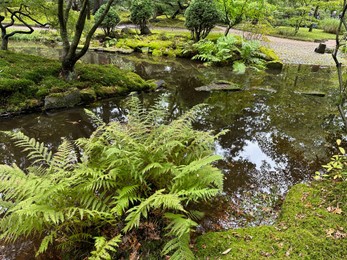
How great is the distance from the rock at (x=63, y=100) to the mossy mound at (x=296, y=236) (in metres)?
4.98

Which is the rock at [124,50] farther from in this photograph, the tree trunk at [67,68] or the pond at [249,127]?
the tree trunk at [67,68]

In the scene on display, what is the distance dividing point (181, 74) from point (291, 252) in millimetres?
8592

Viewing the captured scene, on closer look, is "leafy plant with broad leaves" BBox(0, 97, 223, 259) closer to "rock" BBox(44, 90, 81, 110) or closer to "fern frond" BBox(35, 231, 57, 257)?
"fern frond" BBox(35, 231, 57, 257)

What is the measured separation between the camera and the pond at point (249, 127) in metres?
3.78

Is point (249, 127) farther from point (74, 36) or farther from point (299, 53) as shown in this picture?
point (299, 53)

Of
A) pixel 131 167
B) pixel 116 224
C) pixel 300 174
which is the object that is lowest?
pixel 300 174

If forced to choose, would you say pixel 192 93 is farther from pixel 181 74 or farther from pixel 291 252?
pixel 291 252

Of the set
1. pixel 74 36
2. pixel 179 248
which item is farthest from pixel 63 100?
pixel 179 248

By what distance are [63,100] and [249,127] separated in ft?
14.0

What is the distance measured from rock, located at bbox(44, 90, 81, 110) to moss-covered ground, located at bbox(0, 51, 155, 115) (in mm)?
76

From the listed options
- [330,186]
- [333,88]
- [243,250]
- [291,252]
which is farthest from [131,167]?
[333,88]

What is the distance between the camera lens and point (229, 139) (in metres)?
5.55

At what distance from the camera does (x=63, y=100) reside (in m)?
6.59

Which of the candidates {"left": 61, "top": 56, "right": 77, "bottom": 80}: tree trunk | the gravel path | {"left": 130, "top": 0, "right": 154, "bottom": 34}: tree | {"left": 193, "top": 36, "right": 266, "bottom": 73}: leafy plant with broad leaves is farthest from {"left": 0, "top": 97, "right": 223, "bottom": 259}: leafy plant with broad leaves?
{"left": 130, "top": 0, "right": 154, "bottom": 34}: tree
